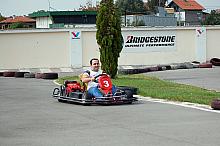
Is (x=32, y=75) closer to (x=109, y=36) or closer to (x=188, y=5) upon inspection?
(x=109, y=36)

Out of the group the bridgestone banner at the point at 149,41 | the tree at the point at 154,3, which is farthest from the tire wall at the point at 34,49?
the tree at the point at 154,3

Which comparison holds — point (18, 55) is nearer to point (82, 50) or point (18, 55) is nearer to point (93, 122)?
point (82, 50)

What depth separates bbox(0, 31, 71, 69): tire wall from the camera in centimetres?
3312

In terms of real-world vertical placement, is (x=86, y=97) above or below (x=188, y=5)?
below

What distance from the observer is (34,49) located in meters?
33.5

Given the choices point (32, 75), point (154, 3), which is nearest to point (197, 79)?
point (32, 75)

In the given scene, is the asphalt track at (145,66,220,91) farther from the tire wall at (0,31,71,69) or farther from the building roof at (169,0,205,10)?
the building roof at (169,0,205,10)

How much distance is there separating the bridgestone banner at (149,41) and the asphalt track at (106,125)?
22.0 m

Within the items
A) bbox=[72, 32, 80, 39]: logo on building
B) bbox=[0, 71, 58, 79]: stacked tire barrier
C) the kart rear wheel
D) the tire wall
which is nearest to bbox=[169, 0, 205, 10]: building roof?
bbox=[72, 32, 80, 39]: logo on building

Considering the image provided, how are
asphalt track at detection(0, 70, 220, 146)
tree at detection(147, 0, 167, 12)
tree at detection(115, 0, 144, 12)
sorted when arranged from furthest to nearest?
tree at detection(147, 0, 167, 12) → tree at detection(115, 0, 144, 12) → asphalt track at detection(0, 70, 220, 146)

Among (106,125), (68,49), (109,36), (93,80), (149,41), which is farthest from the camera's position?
(149,41)

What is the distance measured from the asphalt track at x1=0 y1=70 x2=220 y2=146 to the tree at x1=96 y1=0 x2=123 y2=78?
7.38 metres

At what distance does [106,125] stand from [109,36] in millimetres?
11753

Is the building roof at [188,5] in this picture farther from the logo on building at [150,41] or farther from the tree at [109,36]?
the tree at [109,36]
